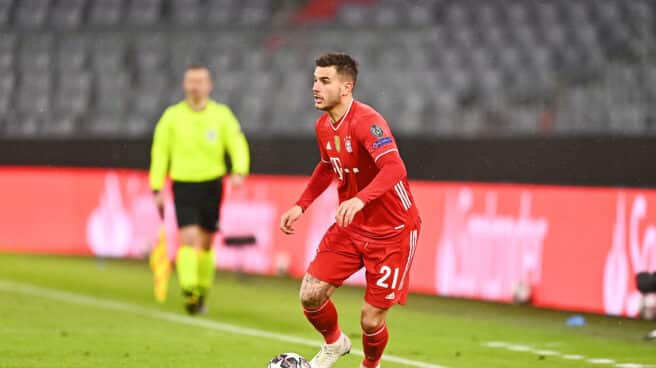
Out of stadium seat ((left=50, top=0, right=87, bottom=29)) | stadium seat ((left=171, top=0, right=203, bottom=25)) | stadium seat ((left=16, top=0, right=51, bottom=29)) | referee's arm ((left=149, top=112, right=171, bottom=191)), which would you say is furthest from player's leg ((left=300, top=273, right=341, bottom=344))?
stadium seat ((left=16, top=0, right=51, bottom=29))

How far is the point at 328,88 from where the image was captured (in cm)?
720

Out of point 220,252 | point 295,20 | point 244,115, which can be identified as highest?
point 295,20

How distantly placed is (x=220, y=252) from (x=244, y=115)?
4832 millimetres

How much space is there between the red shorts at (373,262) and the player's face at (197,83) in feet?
15.4

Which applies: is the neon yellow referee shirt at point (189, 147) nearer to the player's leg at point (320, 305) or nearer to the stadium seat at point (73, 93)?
the player's leg at point (320, 305)

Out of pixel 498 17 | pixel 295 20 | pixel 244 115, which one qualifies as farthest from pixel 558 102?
pixel 295 20

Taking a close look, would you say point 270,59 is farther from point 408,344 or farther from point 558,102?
point 408,344

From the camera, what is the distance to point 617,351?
31.8ft

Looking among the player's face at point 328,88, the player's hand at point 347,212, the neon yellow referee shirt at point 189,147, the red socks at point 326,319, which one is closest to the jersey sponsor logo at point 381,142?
the player's face at point 328,88

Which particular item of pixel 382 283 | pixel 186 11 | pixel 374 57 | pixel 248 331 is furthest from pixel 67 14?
pixel 382 283

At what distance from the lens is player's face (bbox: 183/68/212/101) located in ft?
38.7

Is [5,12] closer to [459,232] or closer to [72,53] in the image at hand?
[72,53]

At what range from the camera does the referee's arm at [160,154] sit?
473 inches

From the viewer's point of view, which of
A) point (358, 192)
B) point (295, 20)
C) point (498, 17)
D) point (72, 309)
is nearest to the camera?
point (358, 192)
